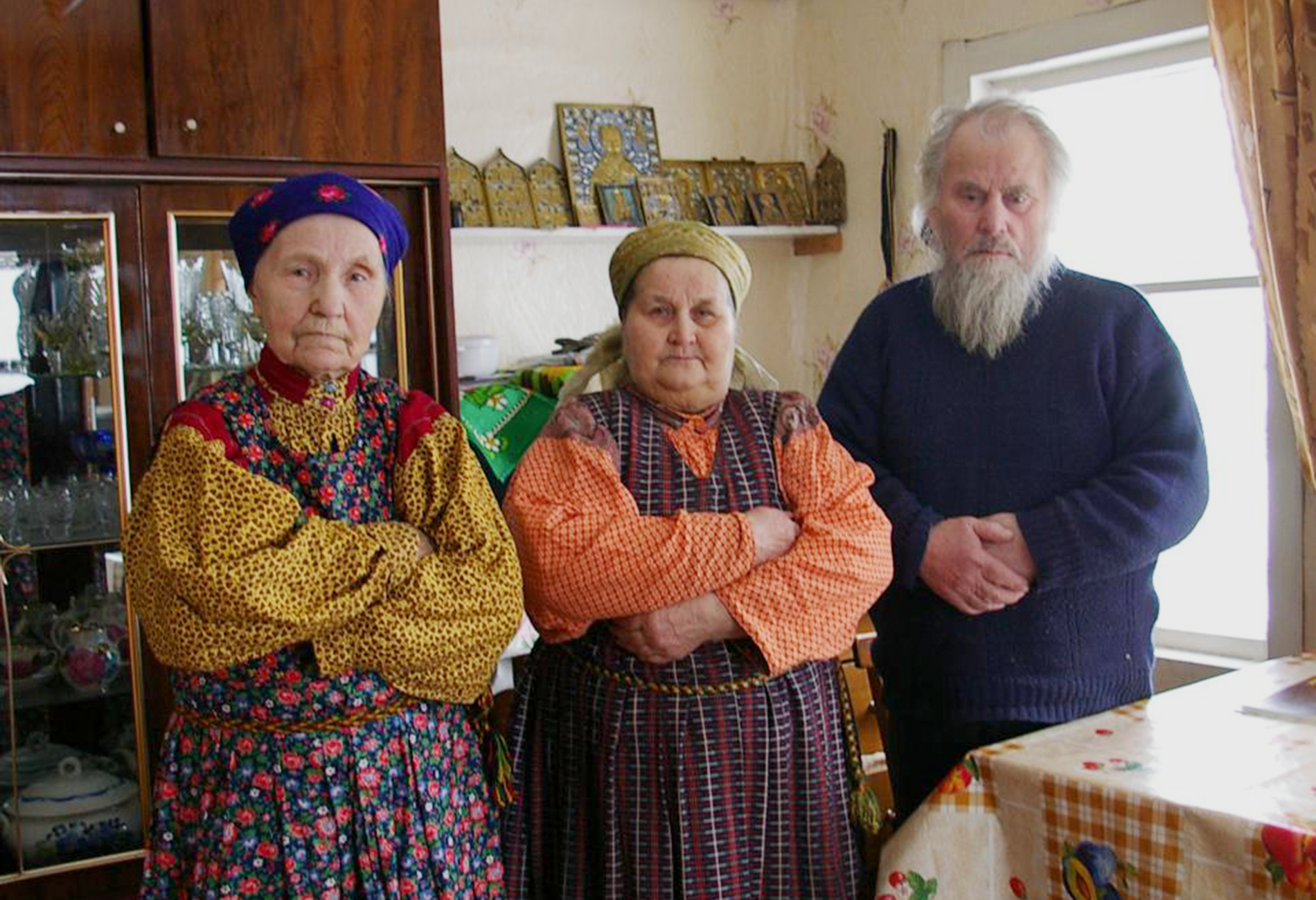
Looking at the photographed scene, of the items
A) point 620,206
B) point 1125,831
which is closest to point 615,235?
point 620,206

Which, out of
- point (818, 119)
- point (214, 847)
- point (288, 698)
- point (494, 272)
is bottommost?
point (214, 847)

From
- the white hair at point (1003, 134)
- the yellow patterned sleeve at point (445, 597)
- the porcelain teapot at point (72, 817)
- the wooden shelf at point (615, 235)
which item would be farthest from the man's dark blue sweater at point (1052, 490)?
the porcelain teapot at point (72, 817)

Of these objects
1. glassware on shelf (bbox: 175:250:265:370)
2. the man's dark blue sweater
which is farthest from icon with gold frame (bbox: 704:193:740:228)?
the man's dark blue sweater

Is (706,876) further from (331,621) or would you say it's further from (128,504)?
(128,504)

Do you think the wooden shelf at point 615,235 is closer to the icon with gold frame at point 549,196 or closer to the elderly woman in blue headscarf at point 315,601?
the icon with gold frame at point 549,196

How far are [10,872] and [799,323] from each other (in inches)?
97.8

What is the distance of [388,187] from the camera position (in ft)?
9.23

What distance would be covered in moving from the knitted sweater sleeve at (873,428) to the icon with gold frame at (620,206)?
1.54 meters

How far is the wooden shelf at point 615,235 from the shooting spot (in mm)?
3314

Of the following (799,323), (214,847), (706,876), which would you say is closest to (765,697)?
(706,876)

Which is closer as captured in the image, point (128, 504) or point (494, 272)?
point (128, 504)

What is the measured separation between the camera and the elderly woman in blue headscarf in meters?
1.34

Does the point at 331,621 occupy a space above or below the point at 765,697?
above

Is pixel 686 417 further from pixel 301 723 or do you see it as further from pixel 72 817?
pixel 72 817
